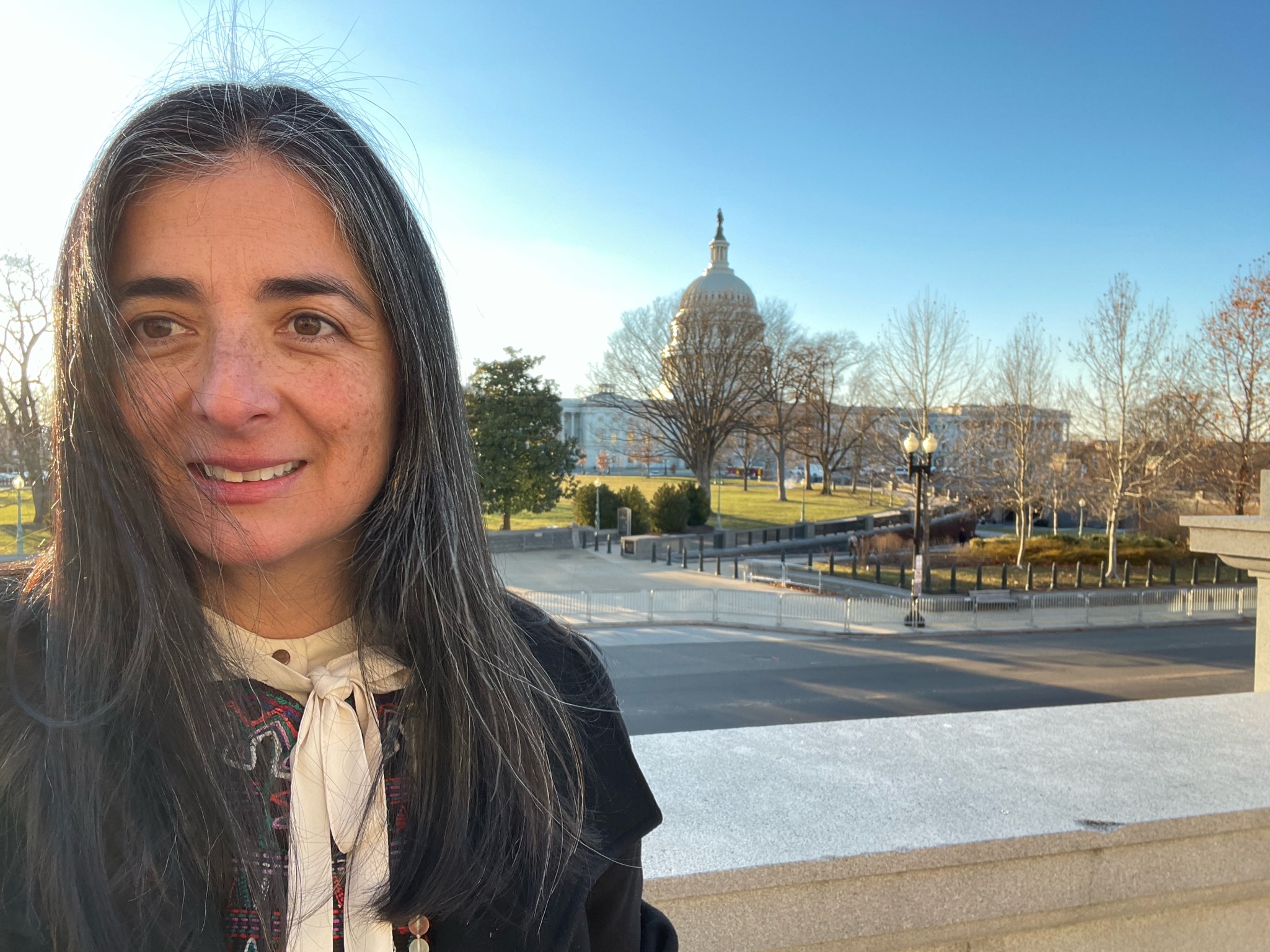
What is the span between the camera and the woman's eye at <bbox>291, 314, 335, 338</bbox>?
1152 mm

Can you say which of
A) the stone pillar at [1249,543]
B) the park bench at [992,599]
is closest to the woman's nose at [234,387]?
the stone pillar at [1249,543]

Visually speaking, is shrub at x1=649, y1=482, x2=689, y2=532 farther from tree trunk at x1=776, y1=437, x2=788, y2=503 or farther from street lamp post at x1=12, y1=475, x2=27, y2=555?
street lamp post at x1=12, y1=475, x2=27, y2=555

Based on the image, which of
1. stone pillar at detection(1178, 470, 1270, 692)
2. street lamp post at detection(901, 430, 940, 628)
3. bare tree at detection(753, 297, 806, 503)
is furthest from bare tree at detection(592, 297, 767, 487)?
stone pillar at detection(1178, 470, 1270, 692)

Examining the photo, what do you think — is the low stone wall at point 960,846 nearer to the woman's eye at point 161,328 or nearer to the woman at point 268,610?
the woman at point 268,610

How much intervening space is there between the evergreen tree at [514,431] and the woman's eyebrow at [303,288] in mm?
28308

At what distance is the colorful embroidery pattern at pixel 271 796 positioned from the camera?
111cm

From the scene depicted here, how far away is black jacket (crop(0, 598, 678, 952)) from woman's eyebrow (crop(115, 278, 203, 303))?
785 mm

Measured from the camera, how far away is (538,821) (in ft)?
4.22

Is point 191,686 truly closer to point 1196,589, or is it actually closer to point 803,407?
point 1196,589

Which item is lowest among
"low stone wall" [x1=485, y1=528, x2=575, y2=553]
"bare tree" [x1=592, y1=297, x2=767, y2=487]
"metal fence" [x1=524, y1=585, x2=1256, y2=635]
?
"metal fence" [x1=524, y1=585, x2=1256, y2=635]

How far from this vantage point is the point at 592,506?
3400cm

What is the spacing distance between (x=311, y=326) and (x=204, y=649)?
1.57 feet

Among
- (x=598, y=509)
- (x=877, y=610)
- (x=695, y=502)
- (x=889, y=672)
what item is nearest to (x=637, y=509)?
(x=598, y=509)

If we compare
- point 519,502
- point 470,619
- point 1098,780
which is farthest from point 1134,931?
point 519,502
